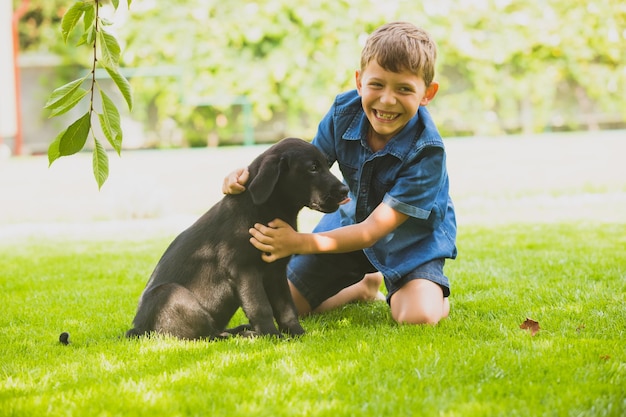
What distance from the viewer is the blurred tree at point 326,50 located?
52.2ft

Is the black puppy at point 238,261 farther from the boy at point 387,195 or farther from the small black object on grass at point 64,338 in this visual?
the small black object on grass at point 64,338

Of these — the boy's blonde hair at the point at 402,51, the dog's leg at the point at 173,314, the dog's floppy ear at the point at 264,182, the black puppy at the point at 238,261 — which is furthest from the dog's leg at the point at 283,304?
the boy's blonde hair at the point at 402,51

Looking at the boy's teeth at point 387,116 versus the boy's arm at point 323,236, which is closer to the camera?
the boy's arm at point 323,236

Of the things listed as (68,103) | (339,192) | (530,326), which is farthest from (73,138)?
(530,326)

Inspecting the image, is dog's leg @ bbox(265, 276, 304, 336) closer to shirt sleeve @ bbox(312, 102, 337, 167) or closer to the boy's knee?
the boy's knee

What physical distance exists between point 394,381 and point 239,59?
1447 cm

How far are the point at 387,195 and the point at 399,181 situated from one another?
0.30 feet

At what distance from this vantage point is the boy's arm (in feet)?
10.4

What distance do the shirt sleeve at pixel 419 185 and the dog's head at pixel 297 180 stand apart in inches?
15.3

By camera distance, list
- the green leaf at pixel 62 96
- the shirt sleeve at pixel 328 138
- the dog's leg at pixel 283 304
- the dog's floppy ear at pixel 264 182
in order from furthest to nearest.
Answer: the shirt sleeve at pixel 328 138 < the dog's leg at pixel 283 304 < the dog's floppy ear at pixel 264 182 < the green leaf at pixel 62 96

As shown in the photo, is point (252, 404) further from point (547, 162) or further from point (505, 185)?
point (547, 162)

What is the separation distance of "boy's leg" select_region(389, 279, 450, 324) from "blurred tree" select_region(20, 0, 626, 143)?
12.5 meters

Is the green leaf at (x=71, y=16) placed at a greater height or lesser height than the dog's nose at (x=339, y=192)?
greater

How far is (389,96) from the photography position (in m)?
3.46
